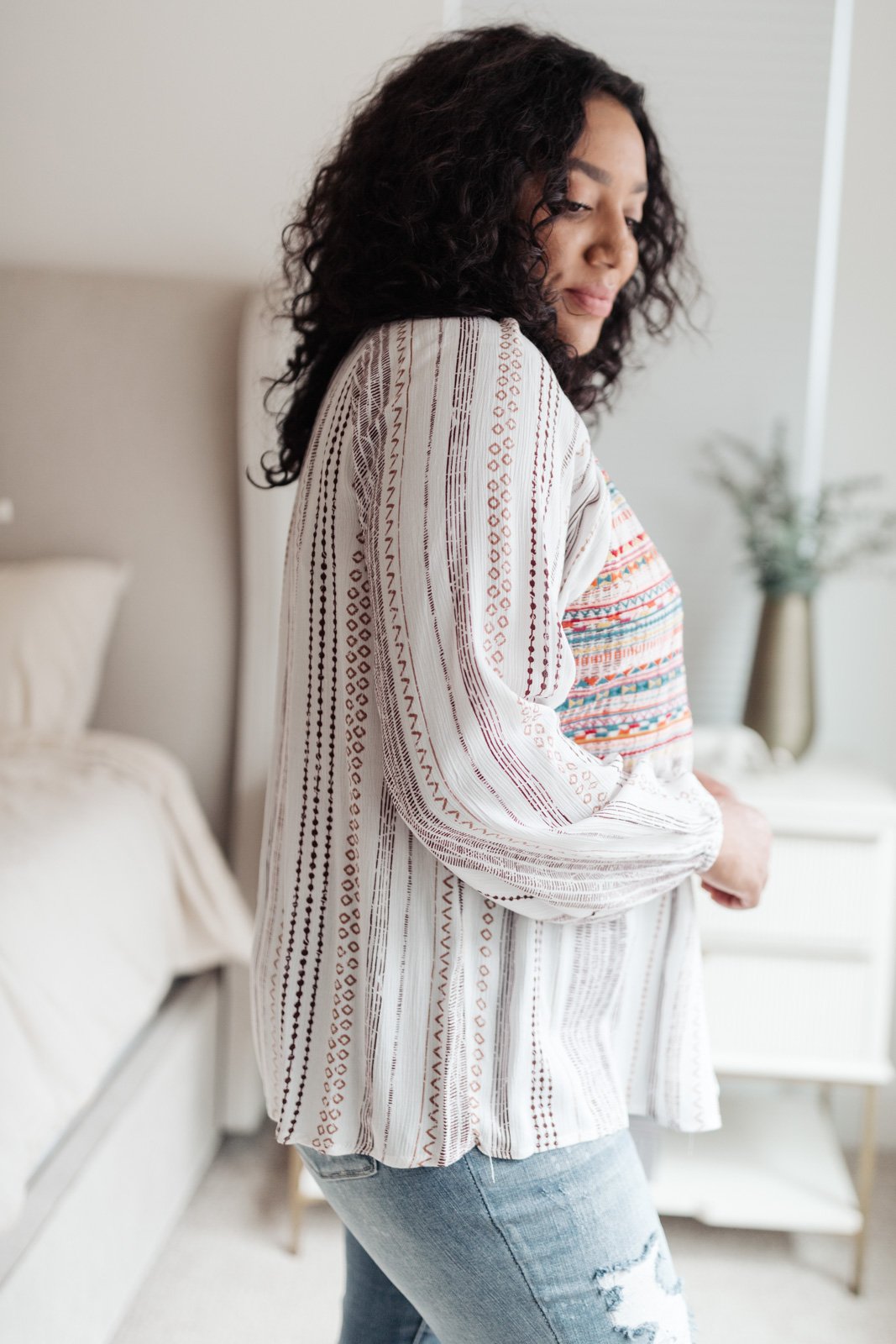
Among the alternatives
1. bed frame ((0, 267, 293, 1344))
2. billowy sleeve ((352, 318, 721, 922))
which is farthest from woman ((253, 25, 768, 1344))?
bed frame ((0, 267, 293, 1344))

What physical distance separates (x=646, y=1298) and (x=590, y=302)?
26.3 inches

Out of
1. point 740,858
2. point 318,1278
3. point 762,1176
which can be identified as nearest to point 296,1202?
point 318,1278

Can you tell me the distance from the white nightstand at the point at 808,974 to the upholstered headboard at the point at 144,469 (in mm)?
915

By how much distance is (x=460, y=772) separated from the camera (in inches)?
26.9

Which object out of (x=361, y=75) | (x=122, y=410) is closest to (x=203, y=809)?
(x=122, y=410)

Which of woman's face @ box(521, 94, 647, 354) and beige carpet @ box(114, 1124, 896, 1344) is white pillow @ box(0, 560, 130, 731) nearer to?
beige carpet @ box(114, 1124, 896, 1344)

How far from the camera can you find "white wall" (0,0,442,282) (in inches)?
78.5

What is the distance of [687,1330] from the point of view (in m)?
0.76

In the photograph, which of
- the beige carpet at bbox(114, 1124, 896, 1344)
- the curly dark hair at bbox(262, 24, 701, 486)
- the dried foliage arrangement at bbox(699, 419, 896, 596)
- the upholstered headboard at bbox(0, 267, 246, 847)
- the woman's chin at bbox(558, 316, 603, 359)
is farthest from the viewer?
the upholstered headboard at bbox(0, 267, 246, 847)

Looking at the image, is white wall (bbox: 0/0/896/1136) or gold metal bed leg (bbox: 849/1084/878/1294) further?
white wall (bbox: 0/0/896/1136)

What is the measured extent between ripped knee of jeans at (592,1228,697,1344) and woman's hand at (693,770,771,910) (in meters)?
0.24

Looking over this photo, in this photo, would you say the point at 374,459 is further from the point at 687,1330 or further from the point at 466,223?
the point at 687,1330

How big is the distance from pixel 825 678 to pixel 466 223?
1.55 metres

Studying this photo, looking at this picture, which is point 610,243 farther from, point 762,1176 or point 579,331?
point 762,1176
